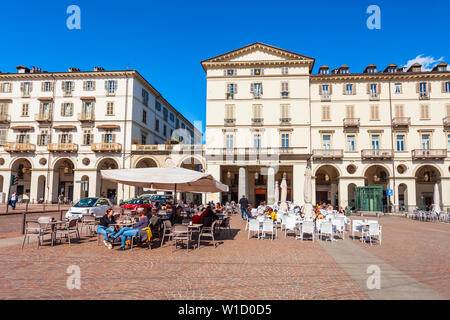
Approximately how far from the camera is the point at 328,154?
33.5 metres

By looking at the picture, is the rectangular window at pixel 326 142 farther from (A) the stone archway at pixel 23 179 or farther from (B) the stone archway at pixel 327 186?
(A) the stone archway at pixel 23 179

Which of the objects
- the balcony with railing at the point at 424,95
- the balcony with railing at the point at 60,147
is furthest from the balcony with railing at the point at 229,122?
the balcony with railing at the point at 424,95

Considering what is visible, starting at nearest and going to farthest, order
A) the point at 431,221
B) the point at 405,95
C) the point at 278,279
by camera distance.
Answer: the point at 278,279 < the point at 431,221 < the point at 405,95

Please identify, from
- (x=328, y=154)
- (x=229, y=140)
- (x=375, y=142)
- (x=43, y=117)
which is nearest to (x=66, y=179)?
(x=43, y=117)

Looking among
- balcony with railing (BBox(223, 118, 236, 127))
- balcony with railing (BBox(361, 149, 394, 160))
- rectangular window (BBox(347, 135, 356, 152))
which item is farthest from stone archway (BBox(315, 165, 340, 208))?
balcony with railing (BBox(223, 118, 236, 127))

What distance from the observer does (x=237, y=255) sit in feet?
28.7

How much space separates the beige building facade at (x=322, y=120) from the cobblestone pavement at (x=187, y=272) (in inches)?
940

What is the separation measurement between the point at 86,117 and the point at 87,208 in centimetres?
2344

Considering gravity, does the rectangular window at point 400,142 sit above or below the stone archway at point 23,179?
above

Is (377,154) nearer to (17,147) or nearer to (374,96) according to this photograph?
(374,96)

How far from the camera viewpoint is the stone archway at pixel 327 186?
3566 centimetres

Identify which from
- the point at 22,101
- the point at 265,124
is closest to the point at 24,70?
the point at 22,101
